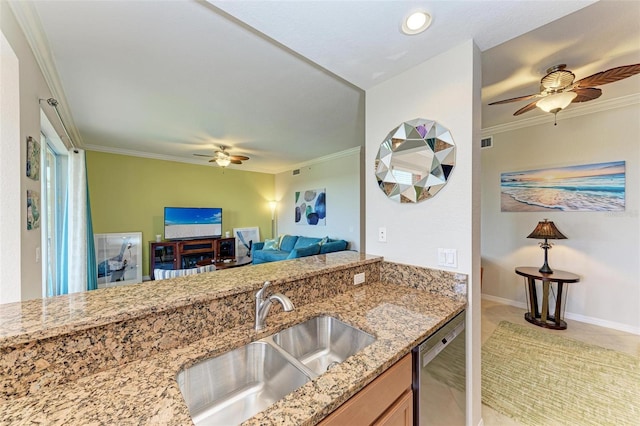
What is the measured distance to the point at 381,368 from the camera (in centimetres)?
88

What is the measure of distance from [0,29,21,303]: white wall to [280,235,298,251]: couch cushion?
4592mm

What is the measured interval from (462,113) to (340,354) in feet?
5.00

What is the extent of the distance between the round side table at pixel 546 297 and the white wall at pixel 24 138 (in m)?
4.54

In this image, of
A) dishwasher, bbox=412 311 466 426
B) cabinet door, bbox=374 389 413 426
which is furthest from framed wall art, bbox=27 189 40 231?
dishwasher, bbox=412 311 466 426

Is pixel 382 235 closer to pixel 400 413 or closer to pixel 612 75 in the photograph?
pixel 400 413

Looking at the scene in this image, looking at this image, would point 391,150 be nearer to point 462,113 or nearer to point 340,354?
point 462,113

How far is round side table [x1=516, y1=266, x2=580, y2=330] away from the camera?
2742mm

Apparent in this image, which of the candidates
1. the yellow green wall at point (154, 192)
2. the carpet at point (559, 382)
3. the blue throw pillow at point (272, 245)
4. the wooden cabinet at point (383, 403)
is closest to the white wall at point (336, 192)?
the blue throw pillow at point (272, 245)

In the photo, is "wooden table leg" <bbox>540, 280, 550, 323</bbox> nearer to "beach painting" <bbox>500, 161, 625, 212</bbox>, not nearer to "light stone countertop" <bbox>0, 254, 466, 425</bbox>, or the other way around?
"beach painting" <bbox>500, 161, 625, 212</bbox>

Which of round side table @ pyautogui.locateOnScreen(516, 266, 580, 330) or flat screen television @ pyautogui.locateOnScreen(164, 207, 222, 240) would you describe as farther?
flat screen television @ pyautogui.locateOnScreen(164, 207, 222, 240)

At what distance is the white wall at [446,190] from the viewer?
57.6 inches

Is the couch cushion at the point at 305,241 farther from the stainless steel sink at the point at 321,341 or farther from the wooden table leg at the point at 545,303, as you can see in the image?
the stainless steel sink at the point at 321,341

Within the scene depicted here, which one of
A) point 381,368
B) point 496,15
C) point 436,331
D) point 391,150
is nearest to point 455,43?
point 496,15

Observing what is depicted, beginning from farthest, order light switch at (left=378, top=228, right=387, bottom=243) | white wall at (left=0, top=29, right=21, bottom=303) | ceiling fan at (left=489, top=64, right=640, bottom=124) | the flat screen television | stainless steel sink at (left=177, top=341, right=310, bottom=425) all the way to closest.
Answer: the flat screen television, ceiling fan at (left=489, top=64, right=640, bottom=124), light switch at (left=378, top=228, right=387, bottom=243), white wall at (left=0, top=29, right=21, bottom=303), stainless steel sink at (left=177, top=341, right=310, bottom=425)
